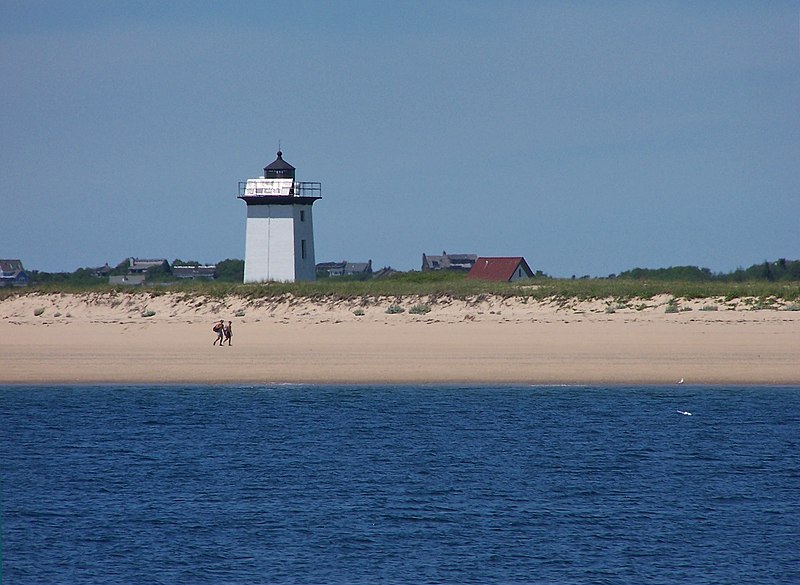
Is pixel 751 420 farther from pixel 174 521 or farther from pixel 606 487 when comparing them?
pixel 174 521

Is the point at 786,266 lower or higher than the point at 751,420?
higher

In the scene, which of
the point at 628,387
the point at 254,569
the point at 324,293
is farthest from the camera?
the point at 324,293

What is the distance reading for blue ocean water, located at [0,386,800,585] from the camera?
12750 millimetres

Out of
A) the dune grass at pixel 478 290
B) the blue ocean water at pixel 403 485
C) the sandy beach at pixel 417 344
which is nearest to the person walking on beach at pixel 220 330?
the sandy beach at pixel 417 344

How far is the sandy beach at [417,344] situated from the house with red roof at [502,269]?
62.7ft

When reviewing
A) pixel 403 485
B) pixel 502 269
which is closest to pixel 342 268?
pixel 502 269

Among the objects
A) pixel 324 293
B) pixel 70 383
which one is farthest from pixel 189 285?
pixel 70 383

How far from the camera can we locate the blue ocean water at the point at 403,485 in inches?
502

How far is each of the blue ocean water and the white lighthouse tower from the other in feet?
72.2

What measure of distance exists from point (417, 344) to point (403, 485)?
42.9 ft

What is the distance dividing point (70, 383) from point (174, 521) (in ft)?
40.9

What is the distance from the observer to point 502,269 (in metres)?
55.1

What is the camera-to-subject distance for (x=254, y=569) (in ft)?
41.2

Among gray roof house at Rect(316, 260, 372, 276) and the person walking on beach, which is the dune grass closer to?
the person walking on beach
